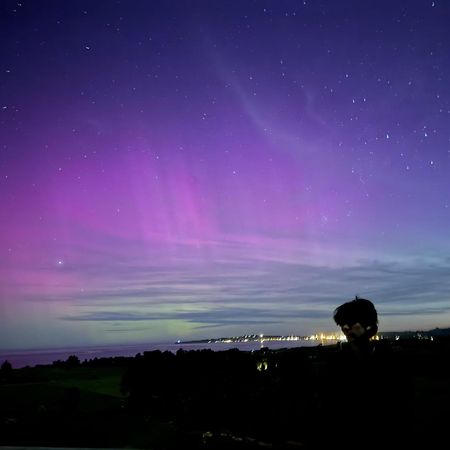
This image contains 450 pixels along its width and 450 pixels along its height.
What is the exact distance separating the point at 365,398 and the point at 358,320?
46cm

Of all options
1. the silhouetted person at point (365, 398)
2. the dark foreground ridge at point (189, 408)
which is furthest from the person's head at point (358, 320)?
the dark foreground ridge at point (189, 408)

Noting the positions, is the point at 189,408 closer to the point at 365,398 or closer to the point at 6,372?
the point at 365,398

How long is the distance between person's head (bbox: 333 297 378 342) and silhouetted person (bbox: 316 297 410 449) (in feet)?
0.30

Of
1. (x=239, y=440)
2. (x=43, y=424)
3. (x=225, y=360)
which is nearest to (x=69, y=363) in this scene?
(x=225, y=360)

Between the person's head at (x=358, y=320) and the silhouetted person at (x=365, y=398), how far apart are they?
9 centimetres

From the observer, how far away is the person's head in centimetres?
271

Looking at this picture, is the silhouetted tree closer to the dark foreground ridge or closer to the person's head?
the dark foreground ridge

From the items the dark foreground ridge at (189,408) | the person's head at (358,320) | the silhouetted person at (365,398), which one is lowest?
the dark foreground ridge at (189,408)

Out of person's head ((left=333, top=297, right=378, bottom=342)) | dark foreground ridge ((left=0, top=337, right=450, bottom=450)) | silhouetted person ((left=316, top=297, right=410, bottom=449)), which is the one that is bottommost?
dark foreground ridge ((left=0, top=337, right=450, bottom=450))

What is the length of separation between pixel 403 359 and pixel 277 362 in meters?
21.4

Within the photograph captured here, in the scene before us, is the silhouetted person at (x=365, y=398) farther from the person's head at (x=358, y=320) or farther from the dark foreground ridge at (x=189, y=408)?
the dark foreground ridge at (x=189, y=408)

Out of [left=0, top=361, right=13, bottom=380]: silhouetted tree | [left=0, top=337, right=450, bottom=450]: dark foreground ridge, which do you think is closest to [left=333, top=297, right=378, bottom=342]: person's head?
[left=0, top=337, right=450, bottom=450]: dark foreground ridge

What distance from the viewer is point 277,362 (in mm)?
23047

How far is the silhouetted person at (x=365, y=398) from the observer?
2389mm
